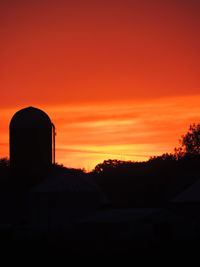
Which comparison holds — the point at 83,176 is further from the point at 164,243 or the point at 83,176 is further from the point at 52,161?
the point at 164,243

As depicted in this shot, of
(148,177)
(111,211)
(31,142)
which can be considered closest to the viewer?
(111,211)

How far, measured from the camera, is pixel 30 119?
6419cm

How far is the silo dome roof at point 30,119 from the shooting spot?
210ft

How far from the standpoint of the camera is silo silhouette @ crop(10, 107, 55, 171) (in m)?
63.3

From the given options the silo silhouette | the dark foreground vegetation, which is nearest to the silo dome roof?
the silo silhouette

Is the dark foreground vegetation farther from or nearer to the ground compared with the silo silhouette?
nearer to the ground

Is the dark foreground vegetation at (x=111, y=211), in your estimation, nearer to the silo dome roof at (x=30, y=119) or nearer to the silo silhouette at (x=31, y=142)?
the silo silhouette at (x=31, y=142)

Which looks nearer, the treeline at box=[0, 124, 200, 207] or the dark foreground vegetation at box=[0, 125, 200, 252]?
the dark foreground vegetation at box=[0, 125, 200, 252]

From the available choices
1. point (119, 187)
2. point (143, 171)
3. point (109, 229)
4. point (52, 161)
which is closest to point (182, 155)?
point (143, 171)

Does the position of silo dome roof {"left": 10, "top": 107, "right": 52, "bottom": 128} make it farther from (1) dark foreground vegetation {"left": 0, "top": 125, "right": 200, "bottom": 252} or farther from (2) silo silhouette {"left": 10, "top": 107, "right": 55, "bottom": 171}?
(1) dark foreground vegetation {"left": 0, "top": 125, "right": 200, "bottom": 252}

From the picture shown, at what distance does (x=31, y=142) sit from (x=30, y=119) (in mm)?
2577

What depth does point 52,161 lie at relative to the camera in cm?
6488

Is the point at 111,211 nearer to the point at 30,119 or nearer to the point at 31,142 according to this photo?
the point at 31,142

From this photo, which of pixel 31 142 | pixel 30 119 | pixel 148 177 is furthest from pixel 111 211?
pixel 148 177
